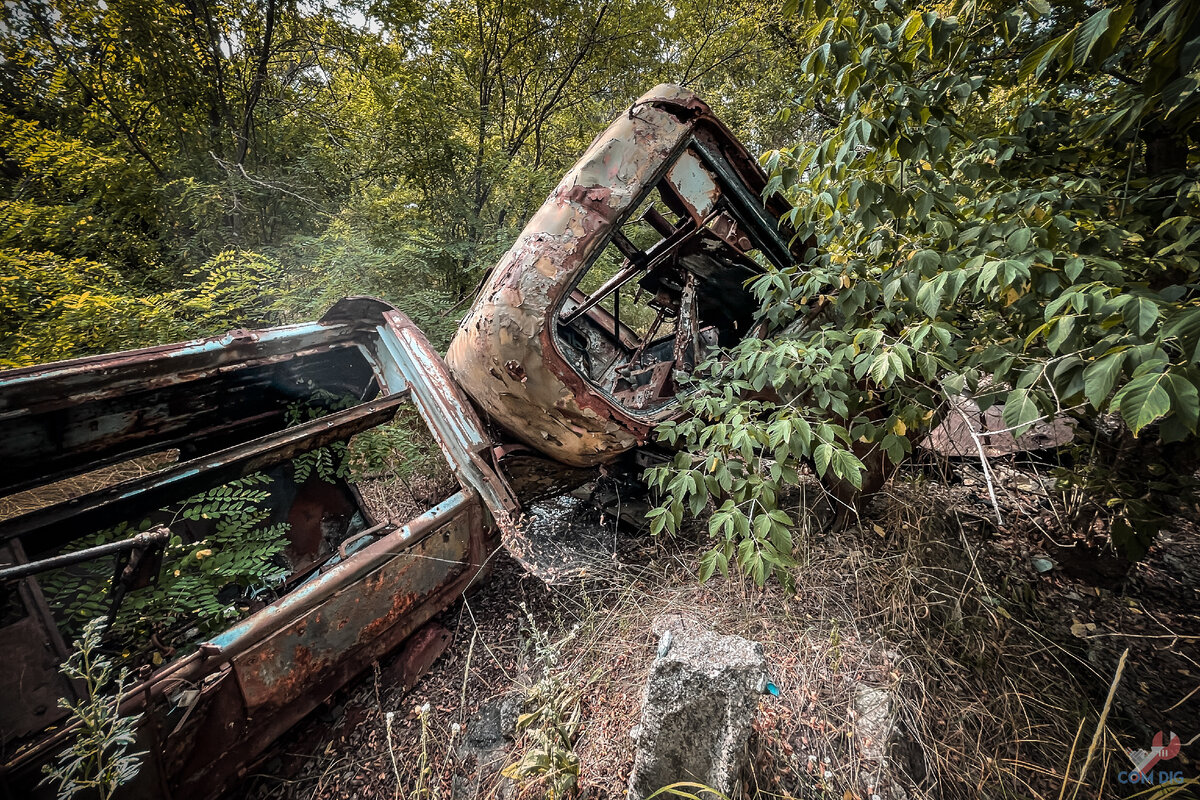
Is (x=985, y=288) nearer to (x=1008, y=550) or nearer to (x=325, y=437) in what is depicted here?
(x=1008, y=550)

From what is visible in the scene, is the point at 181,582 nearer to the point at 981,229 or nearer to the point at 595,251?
the point at 595,251

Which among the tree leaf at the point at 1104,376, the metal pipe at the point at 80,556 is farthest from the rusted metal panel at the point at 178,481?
the tree leaf at the point at 1104,376

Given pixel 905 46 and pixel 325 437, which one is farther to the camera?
pixel 325 437

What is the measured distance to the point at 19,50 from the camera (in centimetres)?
453

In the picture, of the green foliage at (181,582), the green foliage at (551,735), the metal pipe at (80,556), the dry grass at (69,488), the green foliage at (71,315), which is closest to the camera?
the metal pipe at (80,556)

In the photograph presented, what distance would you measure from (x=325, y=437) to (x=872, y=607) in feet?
8.55

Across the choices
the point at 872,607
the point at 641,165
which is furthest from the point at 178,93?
the point at 872,607

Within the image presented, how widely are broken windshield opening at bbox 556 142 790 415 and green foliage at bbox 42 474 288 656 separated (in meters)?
1.65

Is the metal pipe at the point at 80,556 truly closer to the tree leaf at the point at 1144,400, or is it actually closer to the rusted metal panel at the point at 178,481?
the rusted metal panel at the point at 178,481

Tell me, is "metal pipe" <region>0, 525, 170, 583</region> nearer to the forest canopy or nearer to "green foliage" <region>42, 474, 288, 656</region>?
"green foliage" <region>42, 474, 288, 656</region>

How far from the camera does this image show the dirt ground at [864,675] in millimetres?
1438

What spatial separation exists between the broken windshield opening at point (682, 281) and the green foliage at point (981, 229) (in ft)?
1.11

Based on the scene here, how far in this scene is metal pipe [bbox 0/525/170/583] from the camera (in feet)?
3.69

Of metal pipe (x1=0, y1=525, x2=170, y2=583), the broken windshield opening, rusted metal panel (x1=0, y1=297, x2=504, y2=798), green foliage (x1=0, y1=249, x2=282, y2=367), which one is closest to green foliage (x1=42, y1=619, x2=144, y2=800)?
rusted metal panel (x1=0, y1=297, x2=504, y2=798)
